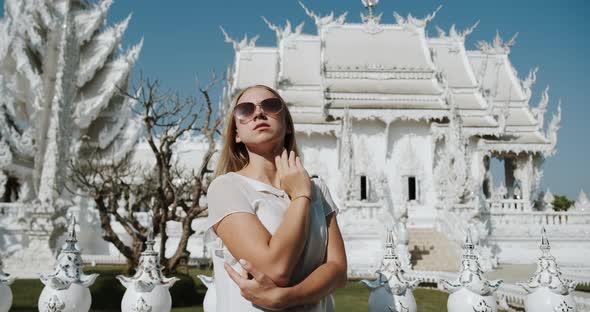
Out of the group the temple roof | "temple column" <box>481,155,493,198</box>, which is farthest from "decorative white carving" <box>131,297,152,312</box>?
"temple column" <box>481,155,493,198</box>

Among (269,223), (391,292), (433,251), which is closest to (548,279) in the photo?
(391,292)

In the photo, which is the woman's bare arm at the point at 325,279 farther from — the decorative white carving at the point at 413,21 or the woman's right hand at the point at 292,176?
the decorative white carving at the point at 413,21

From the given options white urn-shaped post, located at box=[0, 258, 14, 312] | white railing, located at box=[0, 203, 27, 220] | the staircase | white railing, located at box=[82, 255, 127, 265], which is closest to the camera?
white urn-shaped post, located at box=[0, 258, 14, 312]

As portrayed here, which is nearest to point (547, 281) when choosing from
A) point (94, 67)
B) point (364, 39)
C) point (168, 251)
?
point (168, 251)

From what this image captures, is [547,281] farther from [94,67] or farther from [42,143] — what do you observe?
[94,67]

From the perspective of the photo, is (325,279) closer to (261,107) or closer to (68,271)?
(261,107)

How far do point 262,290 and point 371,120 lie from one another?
2159 cm

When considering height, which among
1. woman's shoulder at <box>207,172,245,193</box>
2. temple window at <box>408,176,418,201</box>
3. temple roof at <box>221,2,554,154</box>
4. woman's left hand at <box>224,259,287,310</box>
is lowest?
woman's left hand at <box>224,259,287,310</box>

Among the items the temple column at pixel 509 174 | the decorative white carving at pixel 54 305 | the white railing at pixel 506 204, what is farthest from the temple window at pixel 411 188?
the decorative white carving at pixel 54 305

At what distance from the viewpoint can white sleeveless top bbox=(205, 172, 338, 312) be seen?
1709 millimetres

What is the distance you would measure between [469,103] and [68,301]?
71.6 feet

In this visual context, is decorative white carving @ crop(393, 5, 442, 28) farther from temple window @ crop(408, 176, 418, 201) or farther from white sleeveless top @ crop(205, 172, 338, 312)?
white sleeveless top @ crop(205, 172, 338, 312)

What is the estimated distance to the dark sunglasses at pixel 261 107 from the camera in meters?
1.91

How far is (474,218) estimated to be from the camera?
16.6 meters
